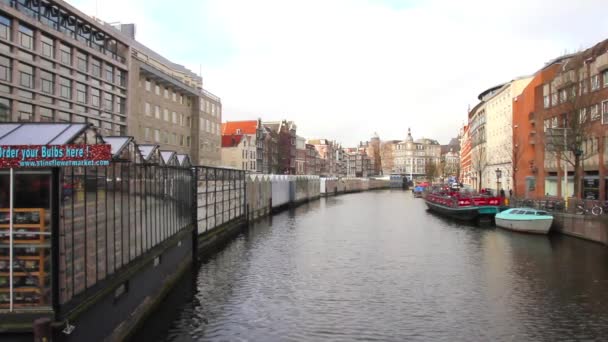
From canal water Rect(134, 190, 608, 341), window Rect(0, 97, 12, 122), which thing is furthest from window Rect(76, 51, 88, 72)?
canal water Rect(134, 190, 608, 341)

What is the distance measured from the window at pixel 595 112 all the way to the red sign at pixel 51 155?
44613mm

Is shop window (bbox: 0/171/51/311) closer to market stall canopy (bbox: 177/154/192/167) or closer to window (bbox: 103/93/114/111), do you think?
market stall canopy (bbox: 177/154/192/167)

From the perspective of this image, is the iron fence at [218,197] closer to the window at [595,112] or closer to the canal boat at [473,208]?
the canal boat at [473,208]

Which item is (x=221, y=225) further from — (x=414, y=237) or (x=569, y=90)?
(x=569, y=90)

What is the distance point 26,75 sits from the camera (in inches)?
1767

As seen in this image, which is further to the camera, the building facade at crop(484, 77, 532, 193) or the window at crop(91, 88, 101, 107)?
the building facade at crop(484, 77, 532, 193)

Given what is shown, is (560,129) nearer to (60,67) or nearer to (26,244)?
(26,244)

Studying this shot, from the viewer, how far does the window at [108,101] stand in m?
57.6

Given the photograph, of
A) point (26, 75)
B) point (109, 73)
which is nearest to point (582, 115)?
point (26, 75)

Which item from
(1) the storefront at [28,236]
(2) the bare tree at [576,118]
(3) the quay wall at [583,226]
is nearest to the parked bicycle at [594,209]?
(3) the quay wall at [583,226]

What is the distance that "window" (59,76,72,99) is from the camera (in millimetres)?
49656

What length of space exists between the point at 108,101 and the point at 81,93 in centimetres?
520

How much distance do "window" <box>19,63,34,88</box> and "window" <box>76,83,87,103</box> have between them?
6.93m

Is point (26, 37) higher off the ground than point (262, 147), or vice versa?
point (26, 37)
